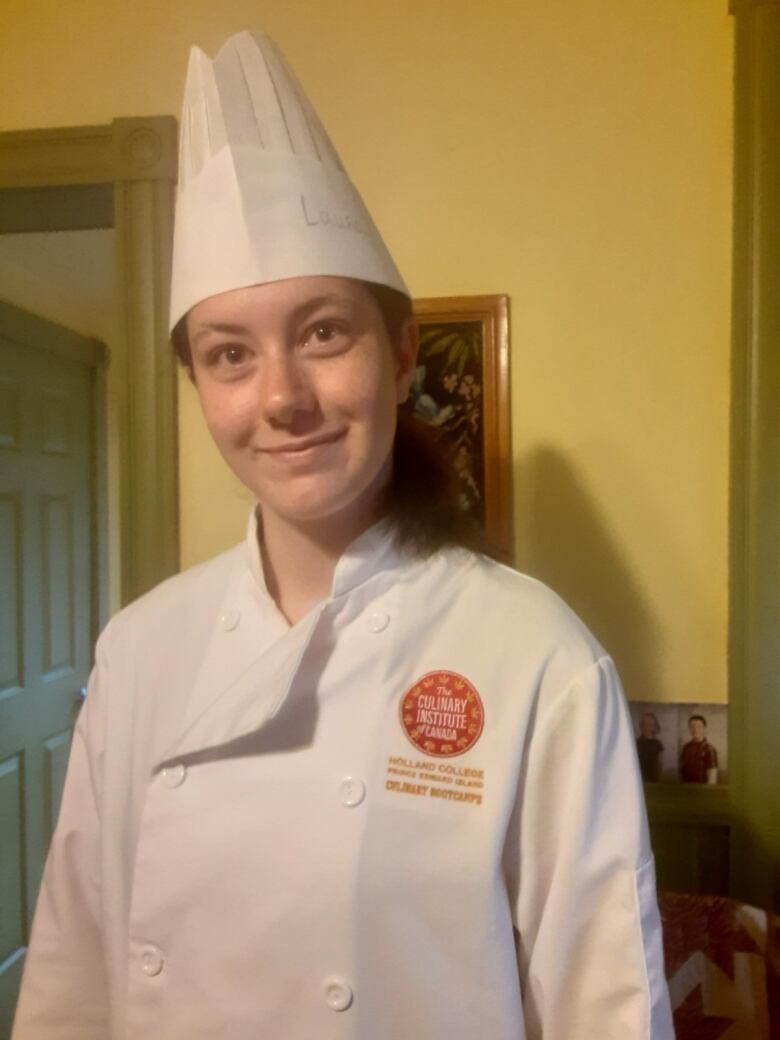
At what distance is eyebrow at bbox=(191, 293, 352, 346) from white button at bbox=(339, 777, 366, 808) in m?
0.39

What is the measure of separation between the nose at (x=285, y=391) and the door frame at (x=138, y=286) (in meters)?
0.54

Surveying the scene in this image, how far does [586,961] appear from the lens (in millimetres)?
600

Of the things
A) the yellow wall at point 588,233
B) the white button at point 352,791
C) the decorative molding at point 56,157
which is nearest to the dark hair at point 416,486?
the white button at point 352,791

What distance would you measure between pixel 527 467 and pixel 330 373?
0.50 meters

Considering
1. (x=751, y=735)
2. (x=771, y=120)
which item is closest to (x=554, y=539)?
(x=751, y=735)

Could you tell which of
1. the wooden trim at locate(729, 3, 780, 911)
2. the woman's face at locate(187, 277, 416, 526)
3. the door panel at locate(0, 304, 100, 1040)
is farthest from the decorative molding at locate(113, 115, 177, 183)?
the door panel at locate(0, 304, 100, 1040)

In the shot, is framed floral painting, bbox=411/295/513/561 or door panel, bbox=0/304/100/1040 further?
door panel, bbox=0/304/100/1040

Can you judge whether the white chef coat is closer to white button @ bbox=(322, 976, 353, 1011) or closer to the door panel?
white button @ bbox=(322, 976, 353, 1011)

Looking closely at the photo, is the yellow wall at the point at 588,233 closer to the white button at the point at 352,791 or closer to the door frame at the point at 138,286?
the door frame at the point at 138,286

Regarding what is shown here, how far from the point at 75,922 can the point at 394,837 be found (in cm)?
40

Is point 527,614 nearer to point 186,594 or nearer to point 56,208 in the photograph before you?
point 186,594

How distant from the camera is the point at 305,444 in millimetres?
624

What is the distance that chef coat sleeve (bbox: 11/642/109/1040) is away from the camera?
76 cm

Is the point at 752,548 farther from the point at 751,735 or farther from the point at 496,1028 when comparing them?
the point at 496,1028
